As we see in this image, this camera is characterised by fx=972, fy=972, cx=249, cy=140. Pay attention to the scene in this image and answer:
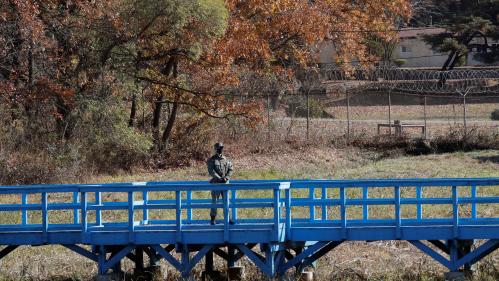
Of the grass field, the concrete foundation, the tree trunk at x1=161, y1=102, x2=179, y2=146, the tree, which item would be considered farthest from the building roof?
the concrete foundation

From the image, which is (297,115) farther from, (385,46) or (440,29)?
(440,29)

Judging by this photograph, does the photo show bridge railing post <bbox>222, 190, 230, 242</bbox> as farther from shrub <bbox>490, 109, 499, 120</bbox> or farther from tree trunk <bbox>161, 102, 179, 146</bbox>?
shrub <bbox>490, 109, 499, 120</bbox>

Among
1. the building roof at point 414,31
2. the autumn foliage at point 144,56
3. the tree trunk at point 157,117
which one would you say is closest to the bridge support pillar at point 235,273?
the autumn foliage at point 144,56

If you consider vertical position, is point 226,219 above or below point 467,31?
below

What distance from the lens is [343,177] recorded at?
31406mm

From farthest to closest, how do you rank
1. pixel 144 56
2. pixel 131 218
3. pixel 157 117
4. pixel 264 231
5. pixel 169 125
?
pixel 157 117, pixel 169 125, pixel 144 56, pixel 131 218, pixel 264 231

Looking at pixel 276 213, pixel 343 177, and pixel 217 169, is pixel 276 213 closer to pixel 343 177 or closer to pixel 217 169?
pixel 217 169

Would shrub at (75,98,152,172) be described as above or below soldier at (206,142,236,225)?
above

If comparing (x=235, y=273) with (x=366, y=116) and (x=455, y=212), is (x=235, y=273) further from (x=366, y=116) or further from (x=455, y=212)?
(x=366, y=116)

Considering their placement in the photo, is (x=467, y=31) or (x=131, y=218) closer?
(x=131, y=218)

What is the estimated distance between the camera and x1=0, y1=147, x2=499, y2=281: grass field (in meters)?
17.5

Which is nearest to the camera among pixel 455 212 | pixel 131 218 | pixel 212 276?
pixel 455 212

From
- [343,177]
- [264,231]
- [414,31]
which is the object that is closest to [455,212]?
[264,231]

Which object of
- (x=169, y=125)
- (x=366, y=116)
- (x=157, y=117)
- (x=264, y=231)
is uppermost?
(x=366, y=116)
